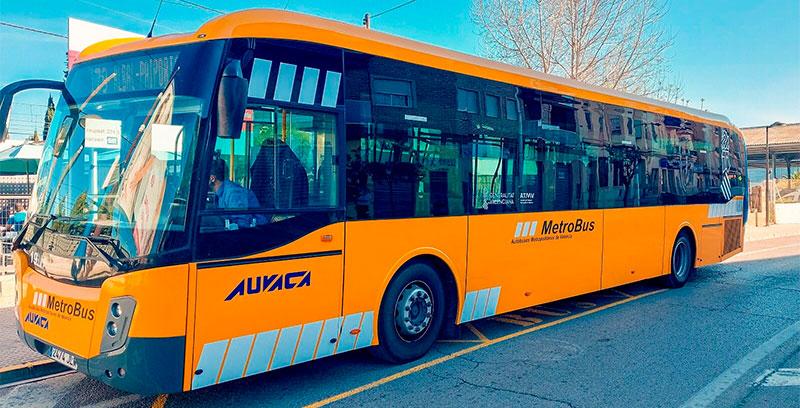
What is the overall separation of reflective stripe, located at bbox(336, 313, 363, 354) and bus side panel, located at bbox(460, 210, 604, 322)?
4.97 feet

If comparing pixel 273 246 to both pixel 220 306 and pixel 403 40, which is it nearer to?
pixel 220 306

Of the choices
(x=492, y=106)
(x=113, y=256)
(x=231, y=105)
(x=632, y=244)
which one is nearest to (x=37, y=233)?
(x=113, y=256)

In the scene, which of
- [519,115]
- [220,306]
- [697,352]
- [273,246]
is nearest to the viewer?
[220,306]

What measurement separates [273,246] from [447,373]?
7.12ft

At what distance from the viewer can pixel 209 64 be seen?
4.48 meters

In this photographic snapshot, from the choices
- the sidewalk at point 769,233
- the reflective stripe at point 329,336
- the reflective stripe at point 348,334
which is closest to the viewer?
the reflective stripe at point 329,336

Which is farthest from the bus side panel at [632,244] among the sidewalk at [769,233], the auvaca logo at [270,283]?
the sidewalk at [769,233]

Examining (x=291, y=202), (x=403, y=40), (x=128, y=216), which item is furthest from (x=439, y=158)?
(x=128, y=216)

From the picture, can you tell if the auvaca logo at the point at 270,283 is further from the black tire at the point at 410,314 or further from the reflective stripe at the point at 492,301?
the reflective stripe at the point at 492,301

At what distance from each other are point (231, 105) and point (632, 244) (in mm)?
7213

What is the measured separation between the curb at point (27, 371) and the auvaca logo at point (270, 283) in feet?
8.33

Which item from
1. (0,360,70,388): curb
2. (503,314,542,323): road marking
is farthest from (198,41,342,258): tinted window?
(503,314,542,323): road marking

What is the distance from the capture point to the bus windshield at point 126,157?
429cm

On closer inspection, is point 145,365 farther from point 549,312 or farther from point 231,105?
point 549,312
